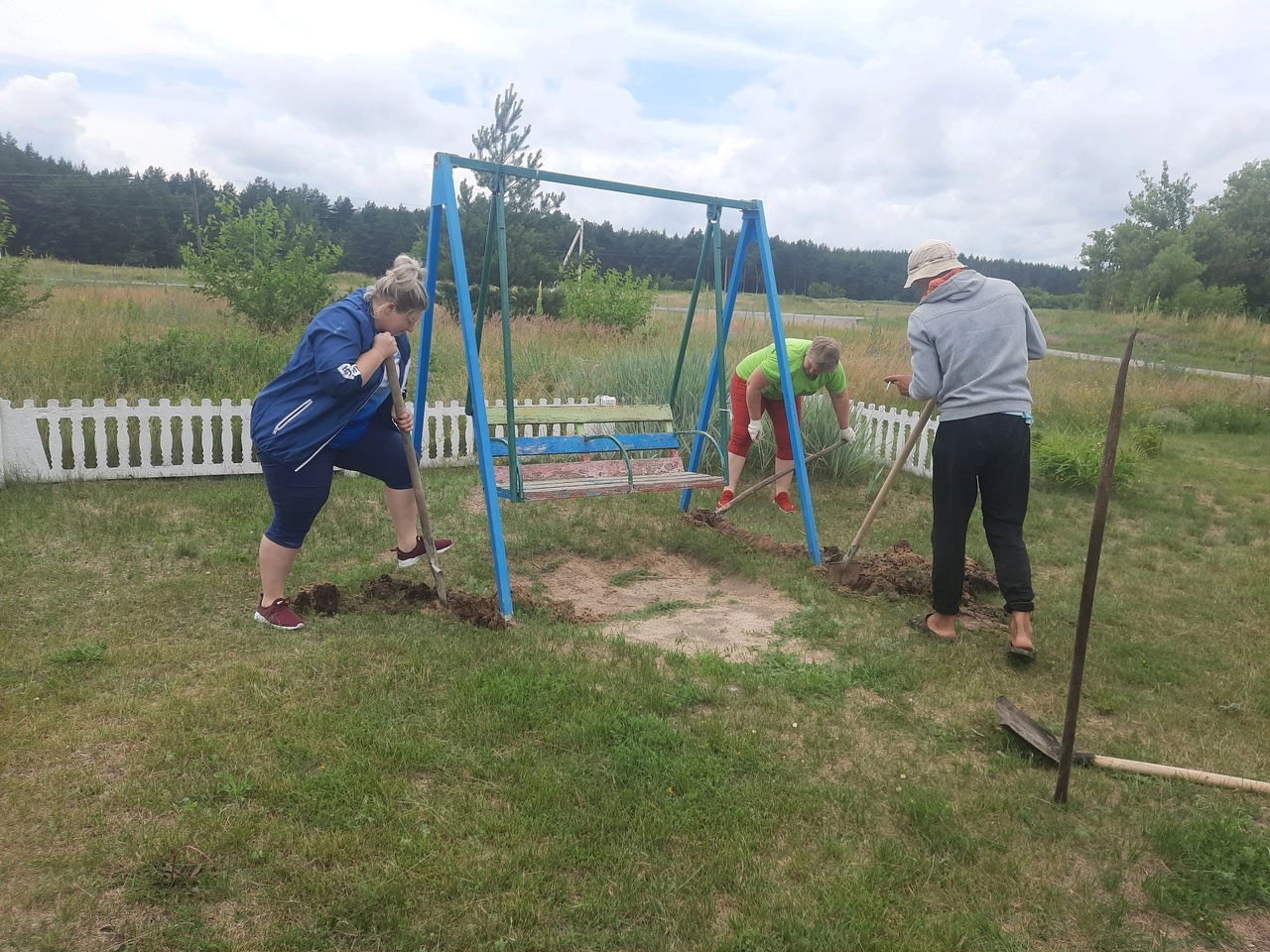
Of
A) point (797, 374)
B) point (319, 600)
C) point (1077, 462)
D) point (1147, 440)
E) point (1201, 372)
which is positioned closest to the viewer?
point (319, 600)

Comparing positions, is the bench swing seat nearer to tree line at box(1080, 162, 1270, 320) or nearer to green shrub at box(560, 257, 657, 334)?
green shrub at box(560, 257, 657, 334)

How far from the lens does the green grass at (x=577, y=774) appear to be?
229 cm

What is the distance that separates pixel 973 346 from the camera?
4148 mm

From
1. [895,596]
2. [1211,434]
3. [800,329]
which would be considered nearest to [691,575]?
[895,596]

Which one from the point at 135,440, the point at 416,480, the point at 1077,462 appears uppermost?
the point at 416,480

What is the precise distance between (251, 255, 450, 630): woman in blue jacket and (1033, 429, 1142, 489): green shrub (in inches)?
266

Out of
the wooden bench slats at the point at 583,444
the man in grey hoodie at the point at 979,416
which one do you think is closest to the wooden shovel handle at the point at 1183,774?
the man in grey hoodie at the point at 979,416

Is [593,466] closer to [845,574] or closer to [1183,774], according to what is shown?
[845,574]

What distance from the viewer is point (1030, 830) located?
9.08 feet

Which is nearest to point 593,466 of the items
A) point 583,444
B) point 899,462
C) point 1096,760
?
point 583,444

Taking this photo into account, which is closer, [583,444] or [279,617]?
[279,617]

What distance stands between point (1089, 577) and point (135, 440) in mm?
7542

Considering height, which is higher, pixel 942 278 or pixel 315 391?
pixel 942 278

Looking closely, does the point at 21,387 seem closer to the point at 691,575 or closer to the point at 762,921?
the point at 691,575
